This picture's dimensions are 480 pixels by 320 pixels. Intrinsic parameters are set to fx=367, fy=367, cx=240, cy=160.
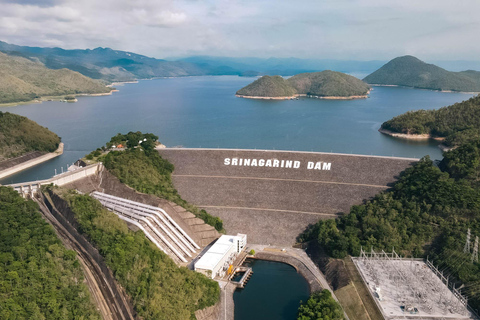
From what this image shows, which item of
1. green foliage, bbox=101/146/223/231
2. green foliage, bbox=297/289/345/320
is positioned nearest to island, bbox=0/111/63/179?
green foliage, bbox=101/146/223/231

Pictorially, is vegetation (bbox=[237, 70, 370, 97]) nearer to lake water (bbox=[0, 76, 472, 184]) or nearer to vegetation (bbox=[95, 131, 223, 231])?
lake water (bbox=[0, 76, 472, 184])

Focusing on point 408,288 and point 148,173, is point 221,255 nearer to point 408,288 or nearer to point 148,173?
point 408,288

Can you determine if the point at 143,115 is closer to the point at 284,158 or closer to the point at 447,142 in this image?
the point at 284,158

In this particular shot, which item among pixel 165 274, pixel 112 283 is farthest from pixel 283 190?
pixel 112 283

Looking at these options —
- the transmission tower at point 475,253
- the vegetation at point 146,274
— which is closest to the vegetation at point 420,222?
the transmission tower at point 475,253

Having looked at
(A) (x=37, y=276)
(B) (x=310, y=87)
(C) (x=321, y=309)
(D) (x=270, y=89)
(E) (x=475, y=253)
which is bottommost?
(C) (x=321, y=309)

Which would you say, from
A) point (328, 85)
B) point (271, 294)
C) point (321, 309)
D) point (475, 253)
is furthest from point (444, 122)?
point (328, 85)
